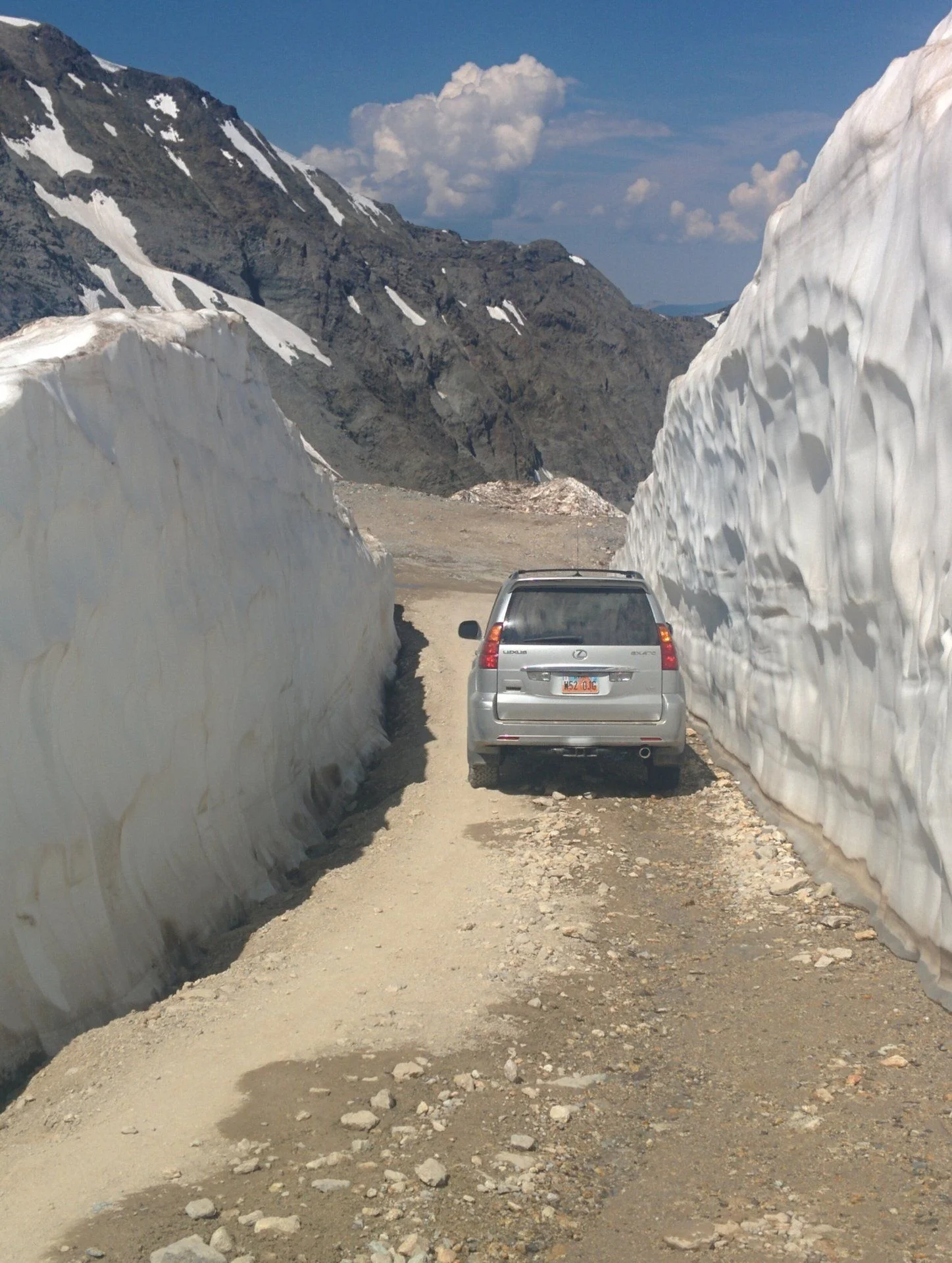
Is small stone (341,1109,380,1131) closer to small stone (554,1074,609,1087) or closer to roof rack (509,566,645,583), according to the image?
small stone (554,1074,609,1087)

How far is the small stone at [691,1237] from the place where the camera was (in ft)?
12.0

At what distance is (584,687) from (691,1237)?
6108 mm

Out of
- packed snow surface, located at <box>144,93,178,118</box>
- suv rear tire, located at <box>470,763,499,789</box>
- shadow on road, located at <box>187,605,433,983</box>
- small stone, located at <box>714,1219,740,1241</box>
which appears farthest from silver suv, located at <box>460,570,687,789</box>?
packed snow surface, located at <box>144,93,178,118</box>

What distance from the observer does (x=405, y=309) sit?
3093 inches

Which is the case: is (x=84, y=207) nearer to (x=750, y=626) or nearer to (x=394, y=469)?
(x=394, y=469)

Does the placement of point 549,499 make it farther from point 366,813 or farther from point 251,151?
point 251,151

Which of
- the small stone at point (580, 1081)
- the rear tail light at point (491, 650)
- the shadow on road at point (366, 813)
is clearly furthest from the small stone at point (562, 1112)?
the rear tail light at point (491, 650)

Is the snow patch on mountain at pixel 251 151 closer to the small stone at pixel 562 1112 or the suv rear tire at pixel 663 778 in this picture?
the suv rear tire at pixel 663 778

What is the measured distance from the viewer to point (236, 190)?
73812mm

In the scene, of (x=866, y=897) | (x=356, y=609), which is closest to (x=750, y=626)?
(x=866, y=897)

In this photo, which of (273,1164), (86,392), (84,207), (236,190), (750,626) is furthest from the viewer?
(236,190)

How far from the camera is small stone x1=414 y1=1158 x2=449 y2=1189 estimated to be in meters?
4.05

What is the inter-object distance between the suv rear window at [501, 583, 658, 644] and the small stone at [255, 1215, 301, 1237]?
629 cm

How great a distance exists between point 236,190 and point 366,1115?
75763 mm
